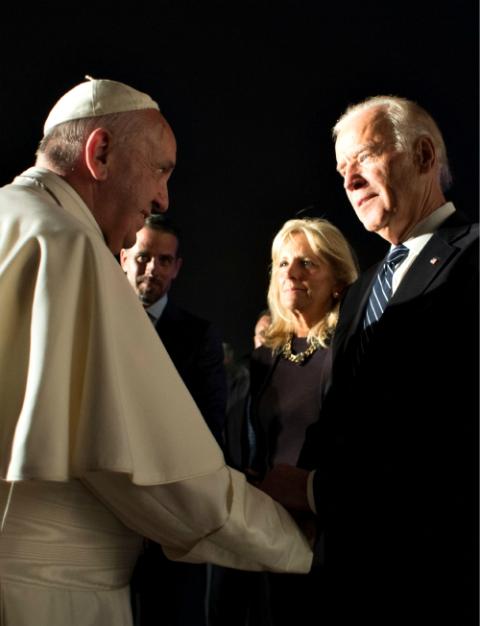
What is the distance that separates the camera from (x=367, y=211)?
2.47 meters

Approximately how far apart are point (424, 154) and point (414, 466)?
0.96 meters

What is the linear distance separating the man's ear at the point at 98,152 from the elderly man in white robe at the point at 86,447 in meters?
0.21

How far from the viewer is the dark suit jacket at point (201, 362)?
11.0ft

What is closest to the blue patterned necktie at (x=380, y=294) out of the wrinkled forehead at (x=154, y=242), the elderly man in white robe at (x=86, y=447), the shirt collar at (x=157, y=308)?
the elderly man in white robe at (x=86, y=447)

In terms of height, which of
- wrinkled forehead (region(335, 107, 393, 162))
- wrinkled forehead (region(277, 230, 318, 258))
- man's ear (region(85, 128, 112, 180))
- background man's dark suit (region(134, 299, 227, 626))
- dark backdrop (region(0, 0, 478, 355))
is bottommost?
background man's dark suit (region(134, 299, 227, 626))

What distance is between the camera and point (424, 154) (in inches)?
97.0

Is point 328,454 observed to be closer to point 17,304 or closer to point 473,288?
point 473,288

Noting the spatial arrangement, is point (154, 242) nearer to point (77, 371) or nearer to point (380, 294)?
point (380, 294)

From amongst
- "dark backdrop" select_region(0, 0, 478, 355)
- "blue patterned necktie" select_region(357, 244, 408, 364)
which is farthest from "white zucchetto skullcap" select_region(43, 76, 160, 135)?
"dark backdrop" select_region(0, 0, 478, 355)

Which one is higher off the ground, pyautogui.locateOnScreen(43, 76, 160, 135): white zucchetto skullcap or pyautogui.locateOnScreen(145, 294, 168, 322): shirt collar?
pyautogui.locateOnScreen(43, 76, 160, 135): white zucchetto skullcap

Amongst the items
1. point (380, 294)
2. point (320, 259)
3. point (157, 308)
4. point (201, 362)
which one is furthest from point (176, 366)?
point (380, 294)

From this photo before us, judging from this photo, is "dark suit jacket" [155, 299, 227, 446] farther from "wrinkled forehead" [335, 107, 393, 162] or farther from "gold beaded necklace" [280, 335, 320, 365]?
"wrinkled forehead" [335, 107, 393, 162]

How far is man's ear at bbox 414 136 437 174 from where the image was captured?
2451mm

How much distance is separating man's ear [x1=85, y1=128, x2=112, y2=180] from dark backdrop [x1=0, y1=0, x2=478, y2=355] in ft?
9.34
